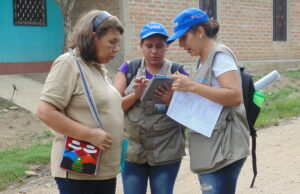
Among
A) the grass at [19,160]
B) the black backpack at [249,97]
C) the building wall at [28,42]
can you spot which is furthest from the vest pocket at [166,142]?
the building wall at [28,42]

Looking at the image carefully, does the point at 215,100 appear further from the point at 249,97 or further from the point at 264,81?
the point at 264,81

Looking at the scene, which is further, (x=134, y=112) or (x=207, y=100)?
(x=134, y=112)

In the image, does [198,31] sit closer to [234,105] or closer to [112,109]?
[234,105]

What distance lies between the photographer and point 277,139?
7566mm

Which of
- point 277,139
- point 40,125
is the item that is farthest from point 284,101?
point 40,125

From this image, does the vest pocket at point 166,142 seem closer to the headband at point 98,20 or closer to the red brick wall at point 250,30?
the headband at point 98,20

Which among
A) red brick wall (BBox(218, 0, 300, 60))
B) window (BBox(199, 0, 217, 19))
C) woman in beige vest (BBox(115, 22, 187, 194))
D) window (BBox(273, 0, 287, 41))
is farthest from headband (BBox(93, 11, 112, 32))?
window (BBox(273, 0, 287, 41))

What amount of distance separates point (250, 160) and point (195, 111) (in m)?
3.80

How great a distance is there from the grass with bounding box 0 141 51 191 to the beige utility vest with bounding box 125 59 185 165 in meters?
2.67

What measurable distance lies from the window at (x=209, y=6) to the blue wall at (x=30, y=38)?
4.13 m

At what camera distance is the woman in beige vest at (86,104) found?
2514mm

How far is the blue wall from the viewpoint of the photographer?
11273mm

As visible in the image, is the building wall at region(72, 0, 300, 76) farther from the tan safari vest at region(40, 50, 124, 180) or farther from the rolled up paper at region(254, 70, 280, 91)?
the tan safari vest at region(40, 50, 124, 180)

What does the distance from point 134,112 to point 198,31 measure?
2.67 feet
